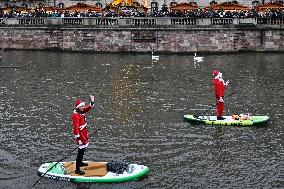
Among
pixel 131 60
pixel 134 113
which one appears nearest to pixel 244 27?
pixel 131 60

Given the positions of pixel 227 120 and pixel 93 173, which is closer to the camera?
pixel 93 173

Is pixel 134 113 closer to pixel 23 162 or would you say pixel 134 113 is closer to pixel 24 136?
pixel 24 136

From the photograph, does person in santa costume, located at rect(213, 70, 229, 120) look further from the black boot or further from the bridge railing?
the bridge railing

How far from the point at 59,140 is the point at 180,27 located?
3145 centimetres

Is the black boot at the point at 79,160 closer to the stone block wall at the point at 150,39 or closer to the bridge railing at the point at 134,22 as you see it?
the stone block wall at the point at 150,39

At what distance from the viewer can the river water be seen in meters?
21.4

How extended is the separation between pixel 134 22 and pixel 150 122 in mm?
29498

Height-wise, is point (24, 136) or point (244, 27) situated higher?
point (244, 27)

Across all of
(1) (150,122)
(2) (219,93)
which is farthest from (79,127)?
(2) (219,93)

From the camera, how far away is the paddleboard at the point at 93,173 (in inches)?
793

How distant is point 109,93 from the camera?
3619 centimetres

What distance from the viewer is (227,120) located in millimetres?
28047

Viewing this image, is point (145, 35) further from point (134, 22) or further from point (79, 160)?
point (79, 160)

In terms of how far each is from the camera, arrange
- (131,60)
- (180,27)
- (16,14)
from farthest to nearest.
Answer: (16,14) < (180,27) < (131,60)
